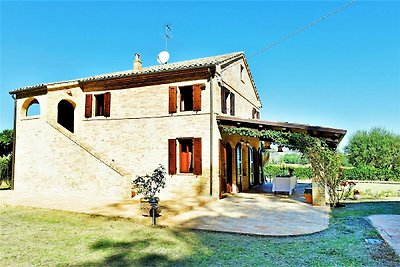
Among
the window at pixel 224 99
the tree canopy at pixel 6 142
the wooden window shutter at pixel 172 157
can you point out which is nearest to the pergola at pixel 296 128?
the window at pixel 224 99

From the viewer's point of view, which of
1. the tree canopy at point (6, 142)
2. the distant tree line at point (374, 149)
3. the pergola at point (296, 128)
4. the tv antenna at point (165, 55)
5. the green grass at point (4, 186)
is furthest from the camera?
the distant tree line at point (374, 149)

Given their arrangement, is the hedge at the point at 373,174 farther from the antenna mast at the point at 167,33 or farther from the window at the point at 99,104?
the window at the point at 99,104

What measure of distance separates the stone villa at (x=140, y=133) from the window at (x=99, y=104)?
0.05 metres

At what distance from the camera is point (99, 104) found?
49.4 feet

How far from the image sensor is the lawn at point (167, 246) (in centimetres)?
454

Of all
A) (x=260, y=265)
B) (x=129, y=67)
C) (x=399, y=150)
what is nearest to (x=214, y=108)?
(x=260, y=265)

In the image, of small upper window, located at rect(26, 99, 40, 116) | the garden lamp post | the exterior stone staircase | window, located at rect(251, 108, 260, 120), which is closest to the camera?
the garden lamp post

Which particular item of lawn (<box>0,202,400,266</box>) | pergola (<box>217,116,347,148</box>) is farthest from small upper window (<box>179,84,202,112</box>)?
lawn (<box>0,202,400,266</box>)

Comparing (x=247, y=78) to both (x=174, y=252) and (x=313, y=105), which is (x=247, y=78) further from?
(x=174, y=252)

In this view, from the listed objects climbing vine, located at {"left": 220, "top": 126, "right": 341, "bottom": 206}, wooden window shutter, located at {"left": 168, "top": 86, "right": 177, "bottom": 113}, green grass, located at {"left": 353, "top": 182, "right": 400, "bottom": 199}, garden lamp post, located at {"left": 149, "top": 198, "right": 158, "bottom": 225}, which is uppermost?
wooden window shutter, located at {"left": 168, "top": 86, "right": 177, "bottom": 113}

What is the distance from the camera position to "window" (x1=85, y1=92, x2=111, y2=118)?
14102 mm

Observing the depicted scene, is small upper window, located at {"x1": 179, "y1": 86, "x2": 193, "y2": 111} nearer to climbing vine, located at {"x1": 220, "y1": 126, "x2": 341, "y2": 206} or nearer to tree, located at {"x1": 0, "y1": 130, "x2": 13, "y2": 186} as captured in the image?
climbing vine, located at {"x1": 220, "y1": 126, "x2": 341, "y2": 206}

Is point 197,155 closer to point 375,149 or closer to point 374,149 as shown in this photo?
point 374,149

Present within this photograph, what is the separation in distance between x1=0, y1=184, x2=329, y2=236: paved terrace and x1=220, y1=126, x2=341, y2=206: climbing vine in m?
0.91
